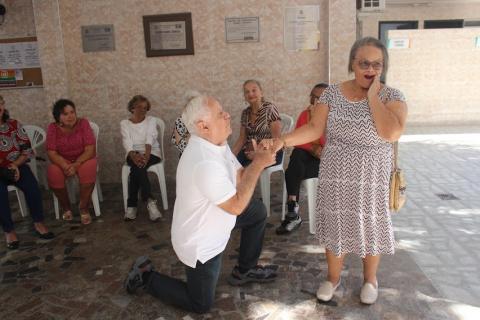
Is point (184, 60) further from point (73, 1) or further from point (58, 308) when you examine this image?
point (58, 308)

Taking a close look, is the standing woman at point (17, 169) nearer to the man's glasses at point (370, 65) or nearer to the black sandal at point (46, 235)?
the black sandal at point (46, 235)

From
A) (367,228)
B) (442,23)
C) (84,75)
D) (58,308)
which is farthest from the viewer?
(442,23)

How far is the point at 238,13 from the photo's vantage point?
4.91 metres

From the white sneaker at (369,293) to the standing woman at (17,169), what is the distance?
112 inches

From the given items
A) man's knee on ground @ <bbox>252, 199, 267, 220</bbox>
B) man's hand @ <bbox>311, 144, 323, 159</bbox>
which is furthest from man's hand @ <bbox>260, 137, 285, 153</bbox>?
man's hand @ <bbox>311, 144, 323, 159</bbox>

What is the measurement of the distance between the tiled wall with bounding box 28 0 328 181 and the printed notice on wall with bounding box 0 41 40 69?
239 millimetres

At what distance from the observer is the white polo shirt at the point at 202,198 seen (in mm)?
2043

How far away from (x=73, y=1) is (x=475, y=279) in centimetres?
515

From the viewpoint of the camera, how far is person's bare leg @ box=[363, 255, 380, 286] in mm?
2506

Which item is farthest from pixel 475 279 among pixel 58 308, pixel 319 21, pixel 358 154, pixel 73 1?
pixel 73 1

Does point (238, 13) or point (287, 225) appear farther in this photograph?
point (238, 13)

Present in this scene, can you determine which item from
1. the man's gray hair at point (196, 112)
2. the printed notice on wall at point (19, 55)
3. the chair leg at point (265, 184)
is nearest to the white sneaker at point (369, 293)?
the man's gray hair at point (196, 112)

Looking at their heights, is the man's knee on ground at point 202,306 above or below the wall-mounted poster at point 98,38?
below

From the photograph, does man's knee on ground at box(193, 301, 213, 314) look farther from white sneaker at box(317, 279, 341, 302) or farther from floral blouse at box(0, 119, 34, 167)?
floral blouse at box(0, 119, 34, 167)
